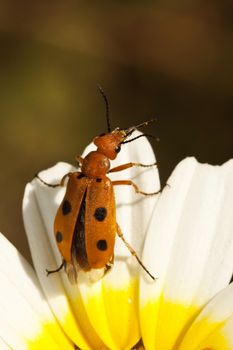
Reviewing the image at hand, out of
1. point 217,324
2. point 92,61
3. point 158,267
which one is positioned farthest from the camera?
point 92,61

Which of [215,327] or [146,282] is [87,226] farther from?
[215,327]

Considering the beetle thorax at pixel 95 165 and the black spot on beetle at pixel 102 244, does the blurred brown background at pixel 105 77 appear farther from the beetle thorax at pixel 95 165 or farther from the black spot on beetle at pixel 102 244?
the black spot on beetle at pixel 102 244

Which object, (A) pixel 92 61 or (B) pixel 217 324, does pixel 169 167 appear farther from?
(B) pixel 217 324

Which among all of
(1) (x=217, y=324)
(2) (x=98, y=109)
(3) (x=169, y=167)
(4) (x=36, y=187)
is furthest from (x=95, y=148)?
(2) (x=98, y=109)

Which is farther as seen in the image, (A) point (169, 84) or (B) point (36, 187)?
(A) point (169, 84)

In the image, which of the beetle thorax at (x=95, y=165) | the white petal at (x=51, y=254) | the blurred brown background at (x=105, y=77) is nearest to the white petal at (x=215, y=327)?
the white petal at (x=51, y=254)

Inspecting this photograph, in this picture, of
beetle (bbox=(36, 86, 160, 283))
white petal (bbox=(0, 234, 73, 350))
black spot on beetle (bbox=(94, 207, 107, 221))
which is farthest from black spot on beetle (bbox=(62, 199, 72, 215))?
white petal (bbox=(0, 234, 73, 350))

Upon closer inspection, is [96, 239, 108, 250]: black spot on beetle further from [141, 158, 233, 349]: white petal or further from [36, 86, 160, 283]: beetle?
[141, 158, 233, 349]: white petal

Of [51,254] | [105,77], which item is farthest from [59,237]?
[105,77]
